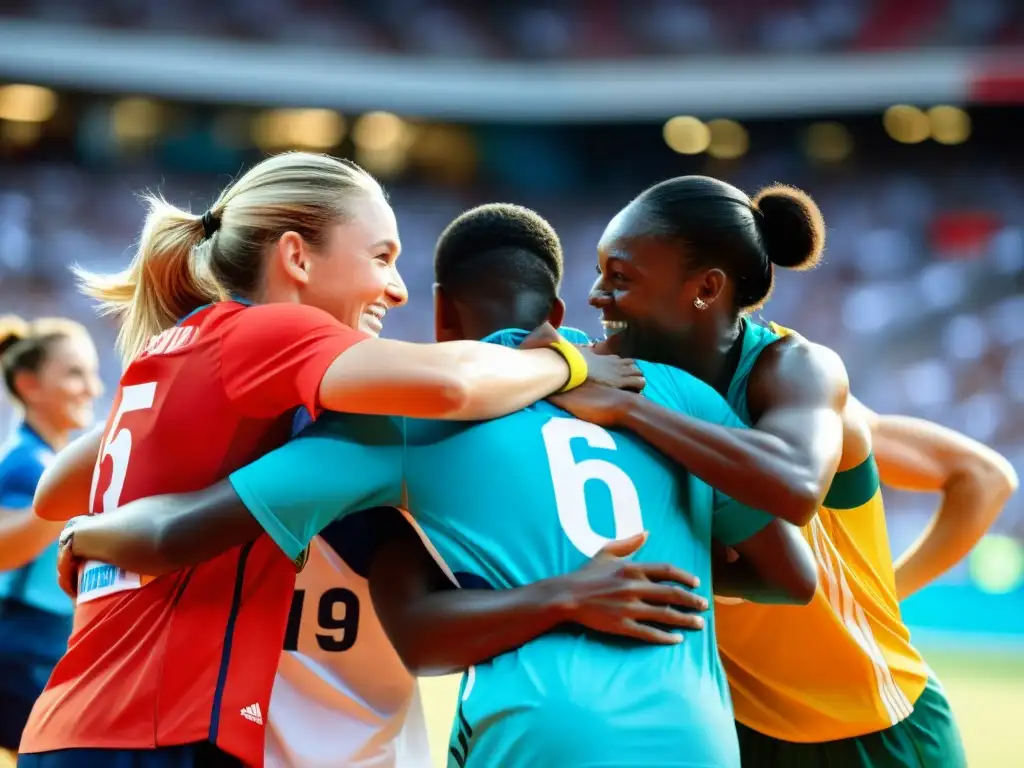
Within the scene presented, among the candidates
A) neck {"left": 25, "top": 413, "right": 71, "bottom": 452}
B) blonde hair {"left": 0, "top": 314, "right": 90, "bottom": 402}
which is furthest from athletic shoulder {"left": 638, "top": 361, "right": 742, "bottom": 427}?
blonde hair {"left": 0, "top": 314, "right": 90, "bottom": 402}

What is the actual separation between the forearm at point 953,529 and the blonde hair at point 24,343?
3514 mm

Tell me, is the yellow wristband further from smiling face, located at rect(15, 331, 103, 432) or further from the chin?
smiling face, located at rect(15, 331, 103, 432)

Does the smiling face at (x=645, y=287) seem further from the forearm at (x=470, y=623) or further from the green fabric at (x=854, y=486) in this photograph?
the forearm at (x=470, y=623)

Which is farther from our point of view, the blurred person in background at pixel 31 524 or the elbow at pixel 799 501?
the blurred person in background at pixel 31 524

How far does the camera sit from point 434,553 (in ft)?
6.36

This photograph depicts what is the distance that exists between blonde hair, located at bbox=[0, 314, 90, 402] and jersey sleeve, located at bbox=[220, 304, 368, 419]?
329cm

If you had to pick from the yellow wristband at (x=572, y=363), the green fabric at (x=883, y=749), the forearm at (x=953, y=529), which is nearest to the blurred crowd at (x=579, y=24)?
the forearm at (x=953, y=529)

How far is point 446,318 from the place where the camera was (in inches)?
94.1

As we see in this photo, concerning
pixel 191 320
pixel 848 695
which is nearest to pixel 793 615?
pixel 848 695

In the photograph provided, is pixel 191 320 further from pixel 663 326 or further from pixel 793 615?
pixel 793 615

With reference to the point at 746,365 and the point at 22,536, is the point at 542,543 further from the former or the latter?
the point at 22,536

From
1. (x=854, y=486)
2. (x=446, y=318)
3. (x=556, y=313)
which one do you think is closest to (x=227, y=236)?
(x=446, y=318)

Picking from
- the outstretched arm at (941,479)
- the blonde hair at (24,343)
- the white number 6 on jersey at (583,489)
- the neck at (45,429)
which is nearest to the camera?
the white number 6 on jersey at (583,489)

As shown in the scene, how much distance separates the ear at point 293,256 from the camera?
7.57 ft
